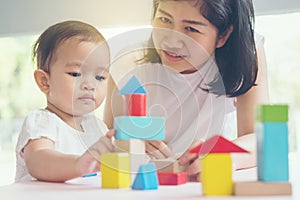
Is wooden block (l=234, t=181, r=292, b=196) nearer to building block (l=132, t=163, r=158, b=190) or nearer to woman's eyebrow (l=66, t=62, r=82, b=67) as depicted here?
building block (l=132, t=163, r=158, b=190)

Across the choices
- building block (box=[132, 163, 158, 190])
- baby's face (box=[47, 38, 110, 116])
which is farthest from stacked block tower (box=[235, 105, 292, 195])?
baby's face (box=[47, 38, 110, 116])

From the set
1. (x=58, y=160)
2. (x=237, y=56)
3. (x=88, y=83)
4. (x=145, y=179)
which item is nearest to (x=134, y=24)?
(x=237, y=56)

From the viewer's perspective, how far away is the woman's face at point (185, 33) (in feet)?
2.73

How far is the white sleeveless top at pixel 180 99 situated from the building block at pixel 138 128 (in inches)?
4.9

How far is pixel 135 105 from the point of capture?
1.97 feet

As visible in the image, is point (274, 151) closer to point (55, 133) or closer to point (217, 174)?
point (217, 174)

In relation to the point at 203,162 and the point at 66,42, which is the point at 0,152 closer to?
the point at 66,42

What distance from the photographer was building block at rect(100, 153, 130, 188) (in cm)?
58

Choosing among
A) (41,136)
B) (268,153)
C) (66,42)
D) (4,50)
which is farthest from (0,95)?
(268,153)

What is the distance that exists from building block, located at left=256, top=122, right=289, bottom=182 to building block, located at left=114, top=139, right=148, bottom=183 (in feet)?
0.50

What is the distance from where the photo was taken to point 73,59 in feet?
3.10

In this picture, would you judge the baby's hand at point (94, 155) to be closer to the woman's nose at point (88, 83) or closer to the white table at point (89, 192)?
the white table at point (89, 192)

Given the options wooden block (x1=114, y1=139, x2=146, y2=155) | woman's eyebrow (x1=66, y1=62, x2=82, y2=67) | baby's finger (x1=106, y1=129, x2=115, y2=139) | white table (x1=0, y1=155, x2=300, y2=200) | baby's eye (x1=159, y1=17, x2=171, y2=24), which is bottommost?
white table (x1=0, y1=155, x2=300, y2=200)

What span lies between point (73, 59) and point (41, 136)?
21cm
